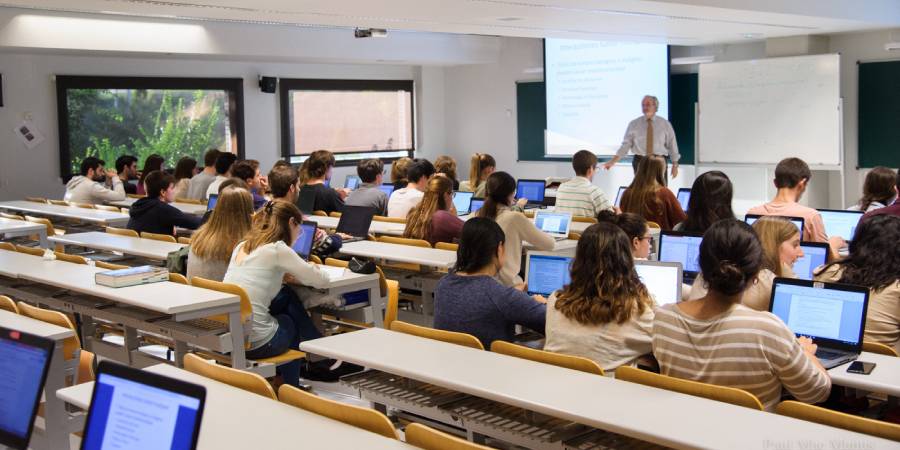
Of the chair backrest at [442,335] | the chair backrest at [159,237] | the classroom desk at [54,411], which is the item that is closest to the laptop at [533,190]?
the chair backrest at [159,237]

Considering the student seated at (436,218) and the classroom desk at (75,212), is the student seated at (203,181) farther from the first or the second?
the student seated at (436,218)

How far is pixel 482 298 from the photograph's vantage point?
12.9ft

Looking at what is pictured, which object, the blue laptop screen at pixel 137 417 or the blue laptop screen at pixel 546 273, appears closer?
the blue laptop screen at pixel 137 417

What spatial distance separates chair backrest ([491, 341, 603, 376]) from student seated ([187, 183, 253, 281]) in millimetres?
2493

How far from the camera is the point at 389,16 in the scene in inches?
340

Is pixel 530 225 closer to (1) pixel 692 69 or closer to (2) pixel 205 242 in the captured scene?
(2) pixel 205 242

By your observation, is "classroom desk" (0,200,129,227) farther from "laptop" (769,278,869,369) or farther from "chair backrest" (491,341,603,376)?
"laptop" (769,278,869,369)

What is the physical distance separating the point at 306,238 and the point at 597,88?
8.37 metres

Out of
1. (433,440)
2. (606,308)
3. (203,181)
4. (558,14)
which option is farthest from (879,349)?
(203,181)

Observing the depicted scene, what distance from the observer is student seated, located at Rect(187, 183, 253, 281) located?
5.44m

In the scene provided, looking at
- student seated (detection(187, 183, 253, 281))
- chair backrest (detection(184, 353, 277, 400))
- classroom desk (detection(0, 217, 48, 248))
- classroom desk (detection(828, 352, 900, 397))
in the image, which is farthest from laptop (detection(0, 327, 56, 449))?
classroom desk (detection(0, 217, 48, 248))

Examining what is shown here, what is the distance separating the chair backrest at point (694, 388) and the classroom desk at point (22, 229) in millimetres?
6205

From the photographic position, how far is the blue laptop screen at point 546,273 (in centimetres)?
490

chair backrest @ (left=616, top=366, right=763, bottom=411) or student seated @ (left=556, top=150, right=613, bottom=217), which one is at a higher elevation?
student seated @ (left=556, top=150, right=613, bottom=217)
